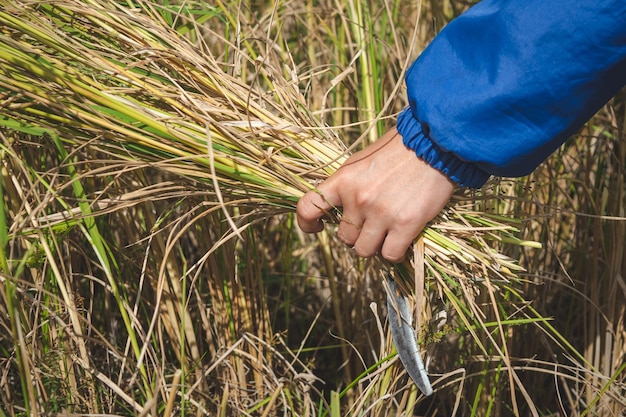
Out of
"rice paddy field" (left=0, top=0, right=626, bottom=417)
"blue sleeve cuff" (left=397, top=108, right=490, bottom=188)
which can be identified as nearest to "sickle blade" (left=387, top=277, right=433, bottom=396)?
"rice paddy field" (left=0, top=0, right=626, bottom=417)

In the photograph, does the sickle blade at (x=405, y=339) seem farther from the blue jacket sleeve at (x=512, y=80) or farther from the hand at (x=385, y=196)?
the blue jacket sleeve at (x=512, y=80)

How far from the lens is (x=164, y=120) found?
3.41 ft

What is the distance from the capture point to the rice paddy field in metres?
1.04

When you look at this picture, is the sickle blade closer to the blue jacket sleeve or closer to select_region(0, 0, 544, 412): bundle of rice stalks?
select_region(0, 0, 544, 412): bundle of rice stalks

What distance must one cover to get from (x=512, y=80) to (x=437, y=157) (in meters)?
0.14

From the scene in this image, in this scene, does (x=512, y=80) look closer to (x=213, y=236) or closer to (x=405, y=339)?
(x=405, y=339)

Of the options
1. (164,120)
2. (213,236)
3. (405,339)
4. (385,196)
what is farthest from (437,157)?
(213,236)

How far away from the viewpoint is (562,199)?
5.62 feet

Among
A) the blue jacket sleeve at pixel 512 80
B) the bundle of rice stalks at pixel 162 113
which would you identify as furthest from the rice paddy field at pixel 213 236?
the blue jacket sleeve at pixel 512 80

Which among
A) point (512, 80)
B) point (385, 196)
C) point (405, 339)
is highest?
point (512, 80)

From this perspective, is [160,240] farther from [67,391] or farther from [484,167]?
[484,167]

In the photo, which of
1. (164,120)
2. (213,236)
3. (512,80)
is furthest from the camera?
(213,236)

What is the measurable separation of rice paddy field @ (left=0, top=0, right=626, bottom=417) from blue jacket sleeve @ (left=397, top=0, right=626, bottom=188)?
0.37ft

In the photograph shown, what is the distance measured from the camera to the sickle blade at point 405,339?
106 cm
